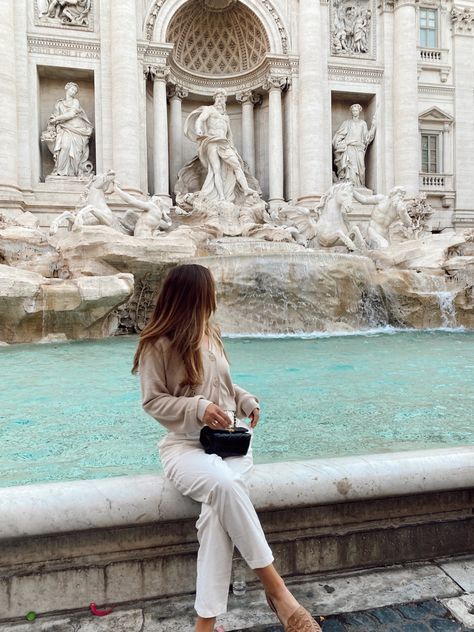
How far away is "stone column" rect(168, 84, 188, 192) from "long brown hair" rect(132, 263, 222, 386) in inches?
629

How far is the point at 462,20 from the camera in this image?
61.9 ft

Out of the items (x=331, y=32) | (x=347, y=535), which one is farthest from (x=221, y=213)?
(x=347, y=535)

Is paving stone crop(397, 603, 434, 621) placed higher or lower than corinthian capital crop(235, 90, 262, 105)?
lower

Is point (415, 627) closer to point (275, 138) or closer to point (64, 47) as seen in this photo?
point (275, 138)

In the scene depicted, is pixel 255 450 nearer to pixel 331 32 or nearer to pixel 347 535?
pixel 347 535

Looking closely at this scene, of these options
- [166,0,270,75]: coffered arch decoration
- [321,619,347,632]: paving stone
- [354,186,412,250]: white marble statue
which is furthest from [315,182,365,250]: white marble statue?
[321,619,347,632]: paving stone

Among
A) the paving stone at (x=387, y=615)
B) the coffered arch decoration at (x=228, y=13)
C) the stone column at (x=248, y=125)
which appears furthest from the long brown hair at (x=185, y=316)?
the stone column at (x=248, y=125)

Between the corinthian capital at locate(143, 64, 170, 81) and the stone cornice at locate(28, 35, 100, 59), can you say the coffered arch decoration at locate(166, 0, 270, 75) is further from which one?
the stone cornice at locate(28, 35, 100, 59)

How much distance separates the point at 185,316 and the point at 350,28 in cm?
1935

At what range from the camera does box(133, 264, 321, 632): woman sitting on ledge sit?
58.5 inches

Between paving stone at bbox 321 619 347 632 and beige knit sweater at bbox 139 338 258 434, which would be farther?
beige knit sweater at bbox 139 338 258 434

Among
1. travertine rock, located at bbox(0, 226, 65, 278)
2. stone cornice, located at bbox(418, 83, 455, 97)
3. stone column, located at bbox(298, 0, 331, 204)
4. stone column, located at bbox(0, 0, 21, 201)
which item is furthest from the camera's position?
stone cornice, located at bbox(418, 83, 455, 97)

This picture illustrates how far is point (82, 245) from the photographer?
927 cm

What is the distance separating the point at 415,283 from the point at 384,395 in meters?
6.55
